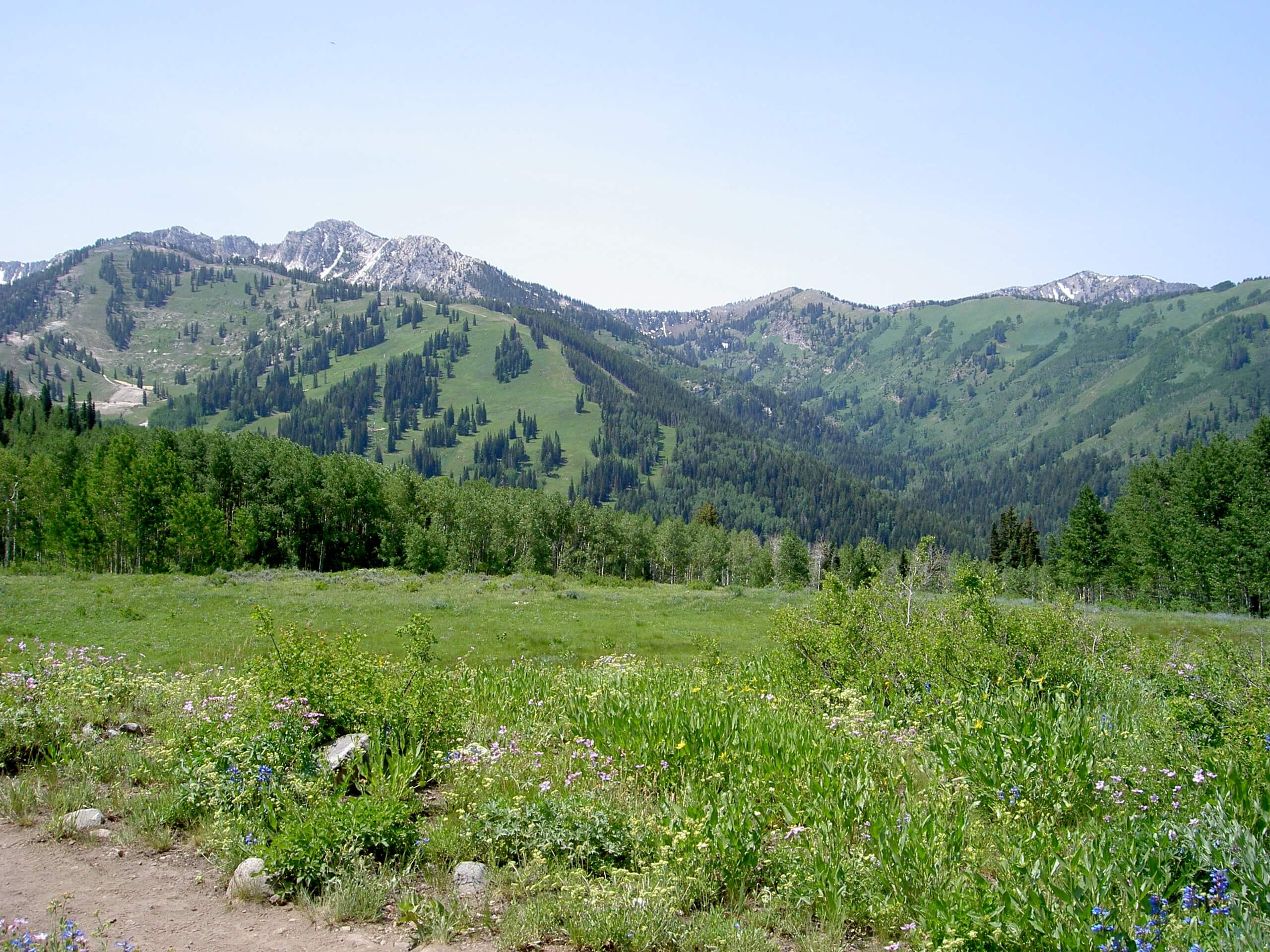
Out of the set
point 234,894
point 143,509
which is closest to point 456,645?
point 234,894

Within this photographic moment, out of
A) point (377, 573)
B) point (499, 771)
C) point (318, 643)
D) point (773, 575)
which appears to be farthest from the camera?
point (773, 575)

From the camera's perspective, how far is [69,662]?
12.0 m

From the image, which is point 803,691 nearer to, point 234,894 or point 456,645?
point 234,894

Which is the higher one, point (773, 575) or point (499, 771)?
point (499, 771)

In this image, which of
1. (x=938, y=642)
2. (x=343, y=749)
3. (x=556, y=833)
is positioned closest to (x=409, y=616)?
(x=343, y=749)

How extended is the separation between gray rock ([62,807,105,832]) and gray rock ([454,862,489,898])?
168 inches

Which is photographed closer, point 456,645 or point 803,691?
point 803,691

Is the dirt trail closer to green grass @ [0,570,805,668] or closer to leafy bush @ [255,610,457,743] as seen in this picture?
leafy bush @ [255,610,457,743]

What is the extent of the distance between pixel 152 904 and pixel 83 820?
216cm

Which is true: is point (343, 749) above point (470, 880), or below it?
above

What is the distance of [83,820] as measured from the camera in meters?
7.59

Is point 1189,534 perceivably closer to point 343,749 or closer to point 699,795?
point 699,795

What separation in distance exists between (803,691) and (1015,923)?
27.4ft

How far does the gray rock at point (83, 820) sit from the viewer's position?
7492 mm
